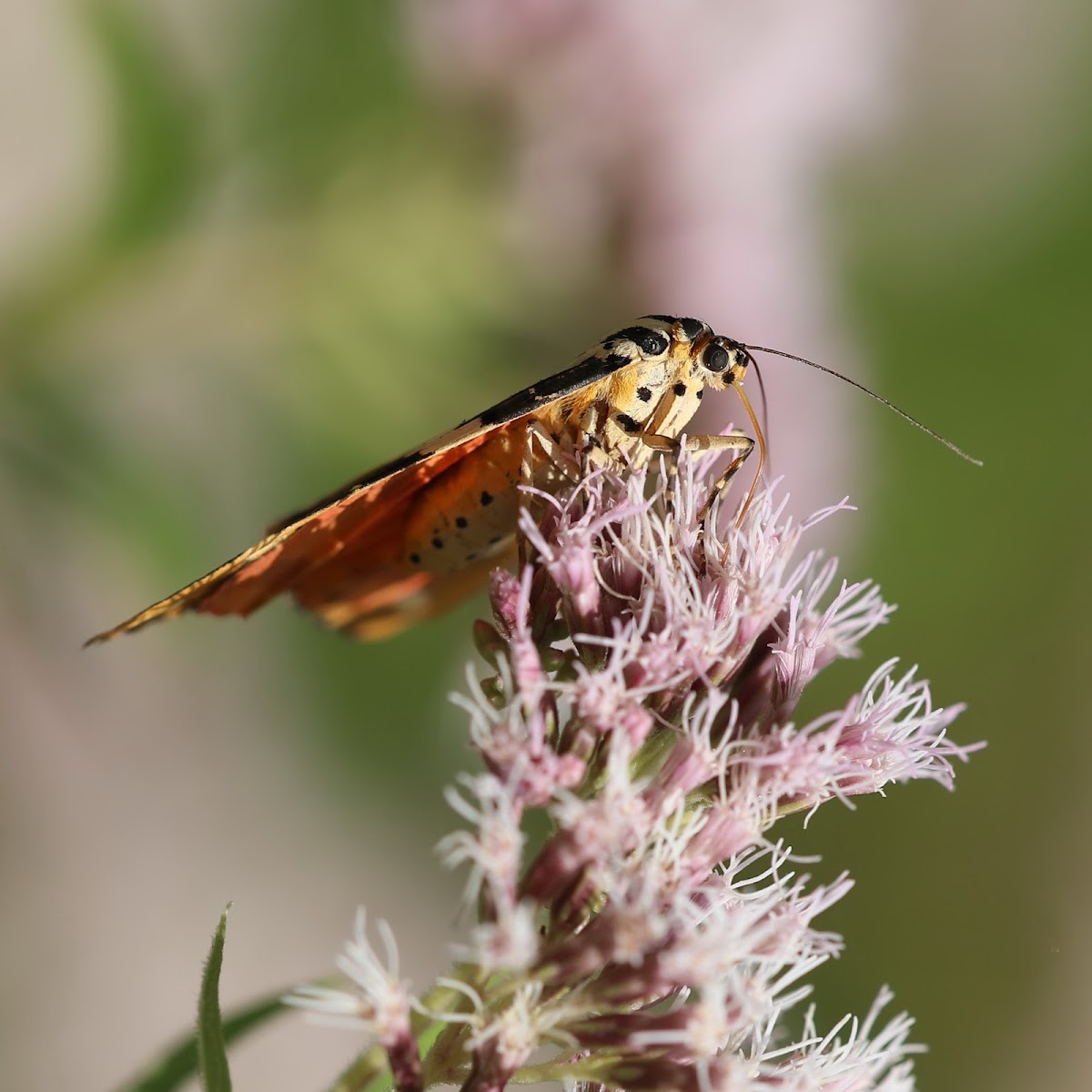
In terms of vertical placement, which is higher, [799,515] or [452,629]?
[799,515]

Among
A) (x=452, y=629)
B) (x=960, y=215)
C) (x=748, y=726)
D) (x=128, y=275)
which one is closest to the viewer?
(x=748, y=726)

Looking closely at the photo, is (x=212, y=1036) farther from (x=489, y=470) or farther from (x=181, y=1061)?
(x=489, y=470)

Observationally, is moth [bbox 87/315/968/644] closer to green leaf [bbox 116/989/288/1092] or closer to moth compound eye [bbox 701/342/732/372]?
moth compound eye [bbox 701/342/732/372]

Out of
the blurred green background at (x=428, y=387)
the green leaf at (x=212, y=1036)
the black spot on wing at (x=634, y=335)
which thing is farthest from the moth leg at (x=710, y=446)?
the blurred green background at (x=428, y=387)

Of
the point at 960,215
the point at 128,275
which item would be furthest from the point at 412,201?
the point at 960,215

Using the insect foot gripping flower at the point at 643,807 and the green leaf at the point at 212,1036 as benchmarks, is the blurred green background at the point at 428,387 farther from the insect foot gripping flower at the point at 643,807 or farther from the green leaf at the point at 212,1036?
the green leaf at the point at 212,1036

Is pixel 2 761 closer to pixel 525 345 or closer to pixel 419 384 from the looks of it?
pixel 419 384
